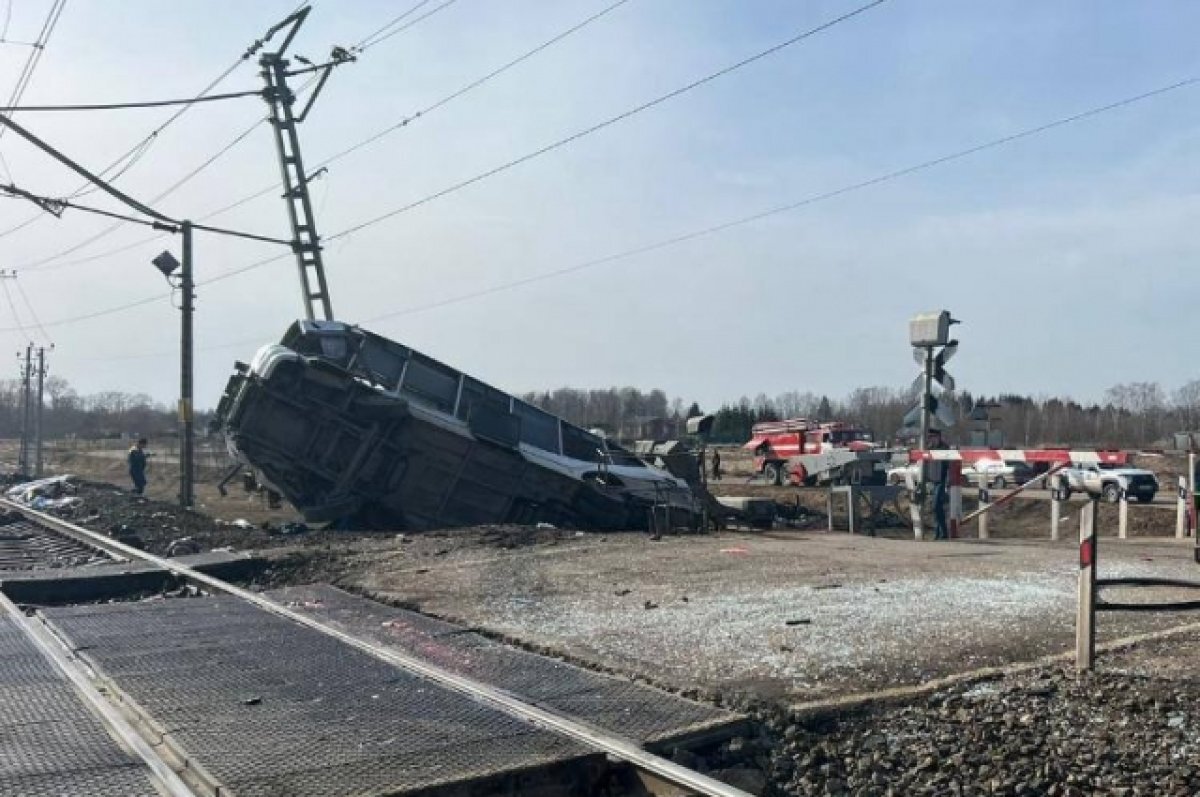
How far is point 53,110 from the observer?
52.4 ft

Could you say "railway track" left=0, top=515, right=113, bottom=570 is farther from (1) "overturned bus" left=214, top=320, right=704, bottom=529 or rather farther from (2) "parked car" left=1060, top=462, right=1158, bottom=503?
(2) "parked car" left=1060, top=462, right=1158, bottom=503

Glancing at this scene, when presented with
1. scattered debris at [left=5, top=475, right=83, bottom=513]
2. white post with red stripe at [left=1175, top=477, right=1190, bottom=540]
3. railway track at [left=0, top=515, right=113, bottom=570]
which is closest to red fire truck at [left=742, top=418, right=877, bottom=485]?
white post with red stripe at [left=1175, top=477, right=1190, bottom=540]

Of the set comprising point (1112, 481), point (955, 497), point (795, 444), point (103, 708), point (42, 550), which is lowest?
point (42, 550)

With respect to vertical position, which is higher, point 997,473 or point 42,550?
point 997,473

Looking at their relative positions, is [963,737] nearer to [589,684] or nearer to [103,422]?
[589,684]

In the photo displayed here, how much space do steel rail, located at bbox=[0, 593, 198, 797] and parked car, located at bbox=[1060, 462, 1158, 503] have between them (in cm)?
2966

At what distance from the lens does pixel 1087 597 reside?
707 centimetres

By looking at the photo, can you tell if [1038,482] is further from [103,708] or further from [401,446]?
[103,708]

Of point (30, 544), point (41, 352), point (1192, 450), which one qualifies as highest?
point (41, 352)

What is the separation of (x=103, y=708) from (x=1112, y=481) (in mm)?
33151

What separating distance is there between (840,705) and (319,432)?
14.0 metres

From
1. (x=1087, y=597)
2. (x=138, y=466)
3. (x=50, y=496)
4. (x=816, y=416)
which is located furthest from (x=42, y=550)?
(x=816, y=416)

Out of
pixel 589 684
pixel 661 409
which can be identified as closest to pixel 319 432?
pixel 589 684

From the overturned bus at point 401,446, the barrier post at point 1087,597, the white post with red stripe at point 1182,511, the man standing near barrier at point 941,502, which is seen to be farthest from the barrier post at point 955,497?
the barrier post at point 1087,597
